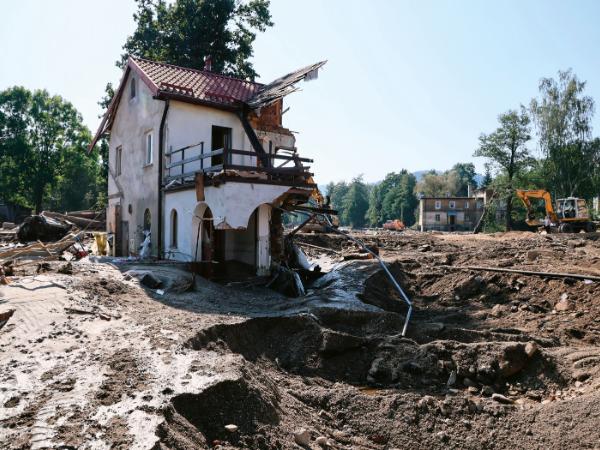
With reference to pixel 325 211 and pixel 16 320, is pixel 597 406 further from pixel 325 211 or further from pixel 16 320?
pixel 325 211

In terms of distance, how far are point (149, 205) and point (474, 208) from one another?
6992cm

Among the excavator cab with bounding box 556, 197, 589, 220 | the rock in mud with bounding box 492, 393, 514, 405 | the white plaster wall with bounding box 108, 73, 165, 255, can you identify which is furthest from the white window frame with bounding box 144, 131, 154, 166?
the excavator cab with bounding box 556, 197, 589, 220

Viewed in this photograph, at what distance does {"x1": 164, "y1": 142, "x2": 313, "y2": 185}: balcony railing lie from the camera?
48.8 feet

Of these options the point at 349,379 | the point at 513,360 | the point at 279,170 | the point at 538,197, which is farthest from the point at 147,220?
the point at 538,197

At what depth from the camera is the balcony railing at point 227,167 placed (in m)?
14.9

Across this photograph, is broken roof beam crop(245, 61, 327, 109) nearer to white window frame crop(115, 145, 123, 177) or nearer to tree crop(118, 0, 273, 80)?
white window frame crop(115, 145, 123, 177)

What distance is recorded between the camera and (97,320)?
887 cm

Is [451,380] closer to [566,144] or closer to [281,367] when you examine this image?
[281,367]

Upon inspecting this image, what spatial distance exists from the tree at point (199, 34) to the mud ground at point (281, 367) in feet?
74.6

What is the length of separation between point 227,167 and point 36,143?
4275 centimetres

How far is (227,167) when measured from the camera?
14.6 metres

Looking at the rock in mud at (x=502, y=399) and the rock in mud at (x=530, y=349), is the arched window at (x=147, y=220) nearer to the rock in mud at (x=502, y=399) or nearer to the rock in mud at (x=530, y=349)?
the rock in mud at (x=530, y=349)

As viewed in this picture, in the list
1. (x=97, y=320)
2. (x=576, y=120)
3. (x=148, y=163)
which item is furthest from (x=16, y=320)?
(x=576, y=120)

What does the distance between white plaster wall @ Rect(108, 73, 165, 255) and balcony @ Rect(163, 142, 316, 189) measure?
121 centimetres
